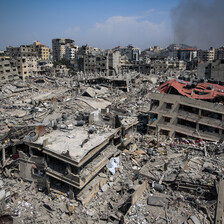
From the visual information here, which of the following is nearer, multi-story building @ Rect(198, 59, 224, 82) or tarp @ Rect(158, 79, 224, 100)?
tarp @ Rect(158, 79, 224, 100)

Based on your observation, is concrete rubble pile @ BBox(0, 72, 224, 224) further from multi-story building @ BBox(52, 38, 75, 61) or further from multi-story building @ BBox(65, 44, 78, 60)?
multi-story building @ BBox(52, 38, 75, 61)

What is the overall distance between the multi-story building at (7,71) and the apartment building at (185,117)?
38.4 meters

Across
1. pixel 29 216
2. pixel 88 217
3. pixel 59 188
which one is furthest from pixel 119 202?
pixel 29 216

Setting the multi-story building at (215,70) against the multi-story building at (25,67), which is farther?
the multi-story building at (25,67)

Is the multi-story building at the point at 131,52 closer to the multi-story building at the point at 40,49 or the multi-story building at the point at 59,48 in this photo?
the multi-story building at the point at 59,48

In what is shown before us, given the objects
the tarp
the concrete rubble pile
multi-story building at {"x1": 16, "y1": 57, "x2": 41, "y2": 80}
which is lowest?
the concrete rubble pile

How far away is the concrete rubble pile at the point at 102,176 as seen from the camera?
11359mm

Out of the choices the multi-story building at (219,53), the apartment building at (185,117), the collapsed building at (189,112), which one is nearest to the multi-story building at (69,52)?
the multi-story building at (219,53)

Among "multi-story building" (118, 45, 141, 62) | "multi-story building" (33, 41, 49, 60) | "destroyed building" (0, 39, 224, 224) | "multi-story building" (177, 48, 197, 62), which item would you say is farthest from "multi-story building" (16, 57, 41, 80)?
"multi-story building" (177, 48, 197, 62)

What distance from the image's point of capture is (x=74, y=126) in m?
15.6

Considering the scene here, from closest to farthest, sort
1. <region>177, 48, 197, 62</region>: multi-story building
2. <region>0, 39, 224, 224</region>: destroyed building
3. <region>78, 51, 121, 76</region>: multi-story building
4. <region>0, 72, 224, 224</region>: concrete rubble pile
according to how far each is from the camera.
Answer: <region>0, 72, 224, 224</region>: concrete rubble pile, <region>0, 39, 224, 224</region>: destroyed building, <region>78, 51, 121, 76</region>: multi-story building, <region>177, 48, 197, 62</region>: multi-story building

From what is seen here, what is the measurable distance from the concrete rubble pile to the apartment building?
1.20m

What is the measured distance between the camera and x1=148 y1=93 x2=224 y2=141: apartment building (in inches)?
715

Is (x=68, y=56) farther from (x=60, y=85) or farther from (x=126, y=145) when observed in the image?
(x=126, y=145)
